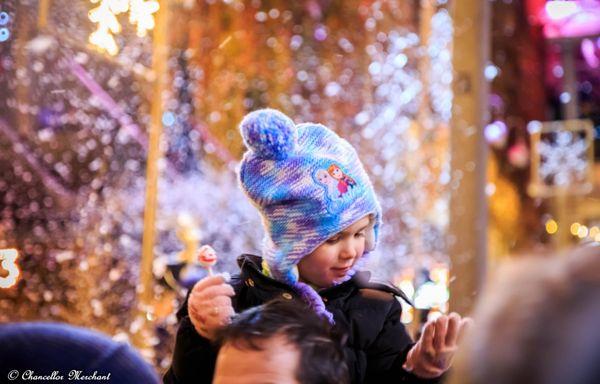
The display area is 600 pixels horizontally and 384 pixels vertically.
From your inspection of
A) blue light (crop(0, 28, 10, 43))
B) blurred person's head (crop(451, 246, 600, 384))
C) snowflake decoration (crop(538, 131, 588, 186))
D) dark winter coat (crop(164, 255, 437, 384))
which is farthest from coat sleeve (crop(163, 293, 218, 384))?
snowflake decoration (crop(538, 131, 588, 186))

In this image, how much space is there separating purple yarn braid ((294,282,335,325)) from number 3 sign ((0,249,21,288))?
45 centimetres

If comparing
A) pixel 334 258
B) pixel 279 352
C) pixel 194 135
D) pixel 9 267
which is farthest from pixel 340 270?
pixel 194 135

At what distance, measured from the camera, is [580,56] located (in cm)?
1171

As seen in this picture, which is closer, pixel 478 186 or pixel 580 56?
pixel 478 186

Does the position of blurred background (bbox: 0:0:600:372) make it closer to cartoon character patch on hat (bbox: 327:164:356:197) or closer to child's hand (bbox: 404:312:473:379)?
child's hand (bbox: 404:312:473:379)

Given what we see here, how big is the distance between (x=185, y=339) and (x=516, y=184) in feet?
33.6

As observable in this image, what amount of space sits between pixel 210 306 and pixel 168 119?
2391mm

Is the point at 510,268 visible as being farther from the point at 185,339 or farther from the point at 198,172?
the point at 198,172

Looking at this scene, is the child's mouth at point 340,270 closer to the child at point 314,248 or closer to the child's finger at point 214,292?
the child at point 314,248

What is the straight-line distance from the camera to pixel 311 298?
54.4 inches

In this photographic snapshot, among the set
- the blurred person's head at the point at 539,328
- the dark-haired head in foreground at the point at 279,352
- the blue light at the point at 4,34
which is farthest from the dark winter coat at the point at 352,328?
the blurred person's head at the point at 539,328

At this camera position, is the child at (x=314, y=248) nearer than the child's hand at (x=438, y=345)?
No

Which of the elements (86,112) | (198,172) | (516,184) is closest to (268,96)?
(198,172)

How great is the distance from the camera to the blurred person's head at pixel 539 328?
18.0 inches
